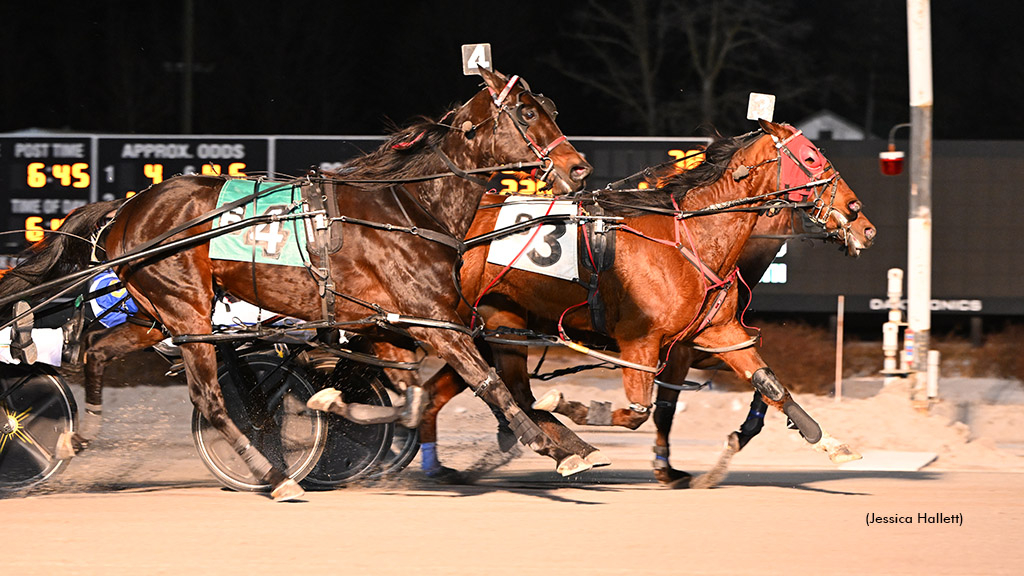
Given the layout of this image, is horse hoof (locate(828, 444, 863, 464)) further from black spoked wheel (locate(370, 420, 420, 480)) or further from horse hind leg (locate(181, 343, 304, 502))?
horse hind leg (locate(181, 343, 304, 502))

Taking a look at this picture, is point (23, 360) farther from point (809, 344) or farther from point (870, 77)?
point (870, 77)

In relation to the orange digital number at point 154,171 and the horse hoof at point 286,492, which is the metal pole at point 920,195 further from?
the orange digital number at point 154,171

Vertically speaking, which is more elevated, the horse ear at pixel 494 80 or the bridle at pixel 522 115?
the horse ear at pixel 494 80

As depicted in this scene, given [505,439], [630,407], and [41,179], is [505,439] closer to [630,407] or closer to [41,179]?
[630,407]

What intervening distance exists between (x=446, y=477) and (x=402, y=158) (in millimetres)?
1860

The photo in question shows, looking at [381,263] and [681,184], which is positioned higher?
[681,184]

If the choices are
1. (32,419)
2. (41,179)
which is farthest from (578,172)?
(41,179)

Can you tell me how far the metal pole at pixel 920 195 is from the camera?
983cm

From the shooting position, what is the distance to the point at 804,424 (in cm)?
671

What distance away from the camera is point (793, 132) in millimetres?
7316

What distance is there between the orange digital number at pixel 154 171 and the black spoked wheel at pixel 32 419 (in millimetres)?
5105

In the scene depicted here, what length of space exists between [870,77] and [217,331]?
42191 mm

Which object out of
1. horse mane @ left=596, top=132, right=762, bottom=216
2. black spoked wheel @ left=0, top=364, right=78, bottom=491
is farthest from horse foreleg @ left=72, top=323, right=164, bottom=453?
horse mane @ left=596, top=132, right=762, bottom=216

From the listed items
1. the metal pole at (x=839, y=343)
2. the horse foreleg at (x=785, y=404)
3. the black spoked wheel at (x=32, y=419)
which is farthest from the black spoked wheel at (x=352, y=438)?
the metal pole at (x=839, y=343)
